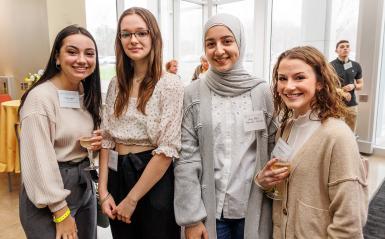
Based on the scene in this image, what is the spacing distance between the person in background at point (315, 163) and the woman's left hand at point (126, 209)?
1.93 ft

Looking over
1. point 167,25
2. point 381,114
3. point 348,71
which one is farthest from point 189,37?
point 381,114

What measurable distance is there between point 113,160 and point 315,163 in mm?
Answer: 930

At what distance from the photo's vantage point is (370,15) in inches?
190

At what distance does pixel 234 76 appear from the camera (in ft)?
4.50

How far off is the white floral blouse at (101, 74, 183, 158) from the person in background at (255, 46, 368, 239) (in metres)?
0.43

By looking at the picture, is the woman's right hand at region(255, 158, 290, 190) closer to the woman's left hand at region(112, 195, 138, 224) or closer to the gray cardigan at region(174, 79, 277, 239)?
the gray cardigan at region(174, 79, 277, 239)

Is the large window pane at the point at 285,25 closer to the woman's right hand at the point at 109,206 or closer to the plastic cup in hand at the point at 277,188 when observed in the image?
the plastic cup in hand at the point at 277,188

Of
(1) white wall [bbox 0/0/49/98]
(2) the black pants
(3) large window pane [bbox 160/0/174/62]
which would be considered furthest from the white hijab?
(3) large window pane [bbox 160/0/174/62]

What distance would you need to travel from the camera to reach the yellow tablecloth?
140 inches

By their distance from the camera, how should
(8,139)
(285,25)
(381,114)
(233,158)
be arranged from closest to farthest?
(233,158), (8,139), (381,114), (285,25)

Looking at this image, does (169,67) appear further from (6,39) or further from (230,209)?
(230,209)

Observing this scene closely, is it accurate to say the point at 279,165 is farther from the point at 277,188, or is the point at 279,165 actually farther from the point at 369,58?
the point at 369,58

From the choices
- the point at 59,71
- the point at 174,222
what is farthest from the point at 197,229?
the point at 59,71

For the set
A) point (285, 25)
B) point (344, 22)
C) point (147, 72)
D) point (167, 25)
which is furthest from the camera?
point (167, 25)
